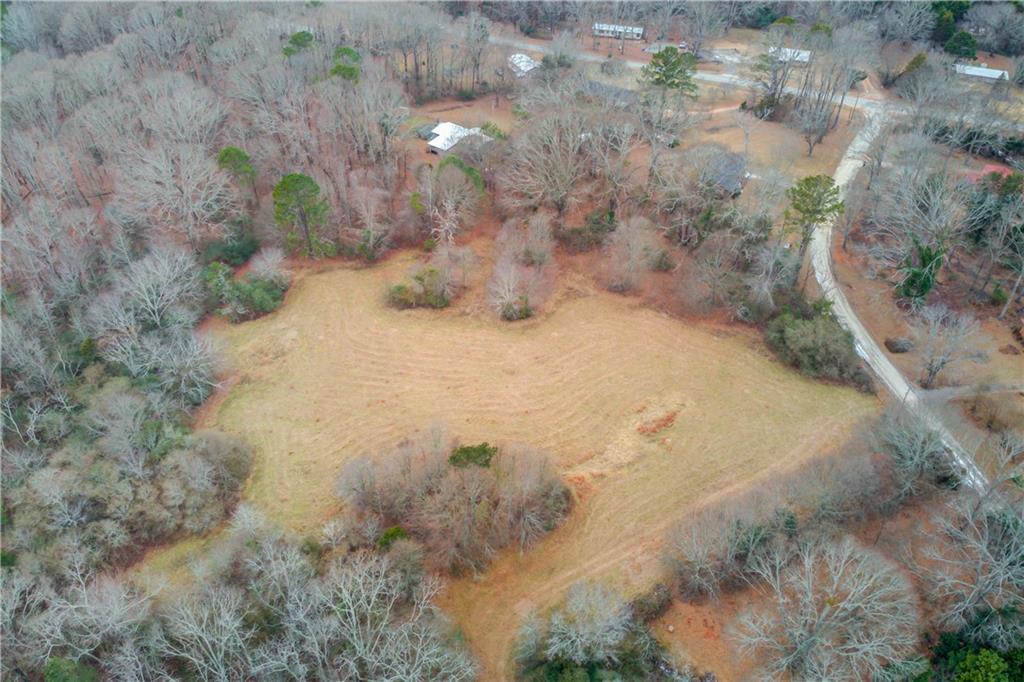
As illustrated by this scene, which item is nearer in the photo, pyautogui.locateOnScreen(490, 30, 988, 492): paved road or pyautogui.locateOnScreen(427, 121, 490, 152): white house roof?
pyautogui.locateOnScreen(490, 30, 988, 492): paved road

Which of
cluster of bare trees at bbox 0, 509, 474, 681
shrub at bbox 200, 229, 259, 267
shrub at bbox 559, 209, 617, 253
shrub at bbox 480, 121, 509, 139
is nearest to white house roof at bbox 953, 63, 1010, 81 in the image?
shrub at bbox 559, 209, 617, 253

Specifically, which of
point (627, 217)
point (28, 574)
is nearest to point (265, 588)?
point (28, 574)

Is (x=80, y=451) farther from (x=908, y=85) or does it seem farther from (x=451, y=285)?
(x=908, y=85)

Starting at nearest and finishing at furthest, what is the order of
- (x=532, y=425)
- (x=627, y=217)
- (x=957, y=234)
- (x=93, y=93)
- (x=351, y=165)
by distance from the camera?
(x=532, y=425), (x=957, y=234), (x=627, y=217), (x=351, y=165), (x=93, y=93)

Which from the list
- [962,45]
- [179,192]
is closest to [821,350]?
[179,192]

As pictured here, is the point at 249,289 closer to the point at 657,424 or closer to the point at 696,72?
the point at 657,424

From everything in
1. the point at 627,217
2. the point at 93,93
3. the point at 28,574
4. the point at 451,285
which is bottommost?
the point at 28,574

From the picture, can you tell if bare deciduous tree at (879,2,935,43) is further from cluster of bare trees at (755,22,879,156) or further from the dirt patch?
the dirt patch
